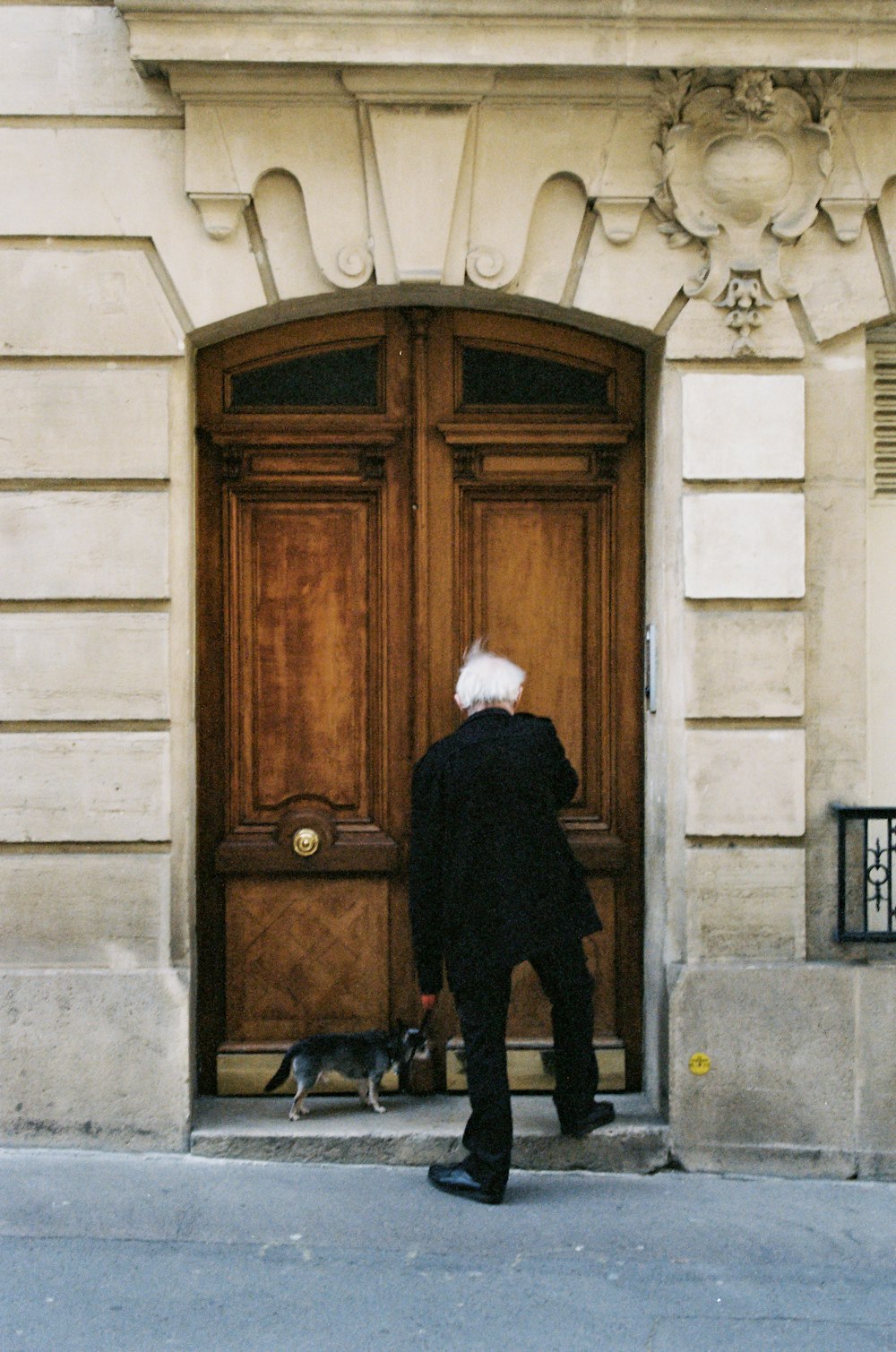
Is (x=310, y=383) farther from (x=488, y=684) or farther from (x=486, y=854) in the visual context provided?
(x=486, y=854)

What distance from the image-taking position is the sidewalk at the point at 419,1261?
4367 mm

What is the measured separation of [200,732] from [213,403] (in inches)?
54.1

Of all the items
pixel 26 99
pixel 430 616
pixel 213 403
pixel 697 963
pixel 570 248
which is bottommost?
pixel 697 963

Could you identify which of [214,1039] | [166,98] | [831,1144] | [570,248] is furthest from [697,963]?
[166,98]

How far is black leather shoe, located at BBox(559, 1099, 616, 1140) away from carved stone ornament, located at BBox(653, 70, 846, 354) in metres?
2.98

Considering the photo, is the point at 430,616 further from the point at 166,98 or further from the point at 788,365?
the point at 166,98

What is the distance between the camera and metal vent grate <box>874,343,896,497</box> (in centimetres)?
622

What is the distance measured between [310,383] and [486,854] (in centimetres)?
219

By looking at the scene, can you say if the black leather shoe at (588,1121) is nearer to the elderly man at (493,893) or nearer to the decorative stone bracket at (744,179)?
the elderly man at (493,893)

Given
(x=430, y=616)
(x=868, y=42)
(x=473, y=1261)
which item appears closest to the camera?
(x=473, y=1261)

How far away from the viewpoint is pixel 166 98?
5.78 metres

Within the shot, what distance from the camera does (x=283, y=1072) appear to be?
5820 mm

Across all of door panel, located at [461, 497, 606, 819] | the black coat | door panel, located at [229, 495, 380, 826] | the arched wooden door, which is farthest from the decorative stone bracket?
the black coat

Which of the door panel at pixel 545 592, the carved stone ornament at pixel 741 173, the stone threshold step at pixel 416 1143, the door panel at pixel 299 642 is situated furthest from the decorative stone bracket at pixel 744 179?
the stone threshold step at pixel 416 1143
